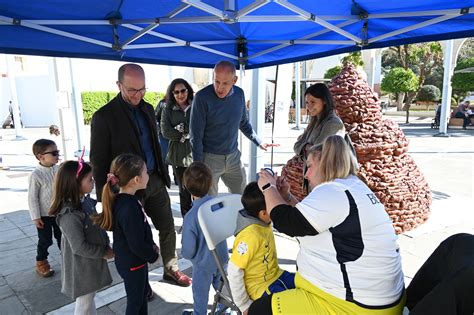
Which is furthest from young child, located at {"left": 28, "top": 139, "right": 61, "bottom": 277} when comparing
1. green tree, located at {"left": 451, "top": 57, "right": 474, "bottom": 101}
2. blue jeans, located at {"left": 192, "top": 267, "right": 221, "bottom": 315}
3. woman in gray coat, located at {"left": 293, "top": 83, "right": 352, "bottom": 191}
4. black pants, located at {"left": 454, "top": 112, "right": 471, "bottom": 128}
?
green tree, located at {"left": 451, "top": 57, "right": 474, "bottom": 101}

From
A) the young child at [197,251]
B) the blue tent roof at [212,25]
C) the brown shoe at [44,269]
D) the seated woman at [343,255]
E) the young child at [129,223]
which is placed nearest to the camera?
the seated woman at [343,255]

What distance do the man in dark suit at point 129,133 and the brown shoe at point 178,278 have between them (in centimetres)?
65

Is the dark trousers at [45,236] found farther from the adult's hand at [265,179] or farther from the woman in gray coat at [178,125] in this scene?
the adult's hand at [265,179]

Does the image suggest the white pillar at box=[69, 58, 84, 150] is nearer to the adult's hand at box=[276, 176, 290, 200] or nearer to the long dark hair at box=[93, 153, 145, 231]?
the long dark hair at box=[93, 153, 145, 231]

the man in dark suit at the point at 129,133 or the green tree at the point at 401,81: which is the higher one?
the green tree at the point at 401,81

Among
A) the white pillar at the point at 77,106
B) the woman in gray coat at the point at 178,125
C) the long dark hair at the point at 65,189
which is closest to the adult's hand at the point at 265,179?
the long dark hair at the point at 65,189

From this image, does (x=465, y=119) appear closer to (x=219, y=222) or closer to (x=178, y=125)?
(x=178, y=125)

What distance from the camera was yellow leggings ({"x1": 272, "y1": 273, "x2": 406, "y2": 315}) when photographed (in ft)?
4.70

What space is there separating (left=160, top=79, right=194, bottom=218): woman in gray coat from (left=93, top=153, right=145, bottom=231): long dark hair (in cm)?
182

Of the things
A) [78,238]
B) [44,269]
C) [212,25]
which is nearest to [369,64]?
[212,25]

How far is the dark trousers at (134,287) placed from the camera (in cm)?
208

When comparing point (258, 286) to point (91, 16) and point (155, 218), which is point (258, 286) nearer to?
point (155, 218)

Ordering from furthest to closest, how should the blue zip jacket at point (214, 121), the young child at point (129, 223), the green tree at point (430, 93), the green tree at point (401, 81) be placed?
the green tree at point (430, 93), the green tree at point (401, 81), the blue zip jacket at point (214, 121), the young child at point (129, 223)

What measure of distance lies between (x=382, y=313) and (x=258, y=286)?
0.66 m
